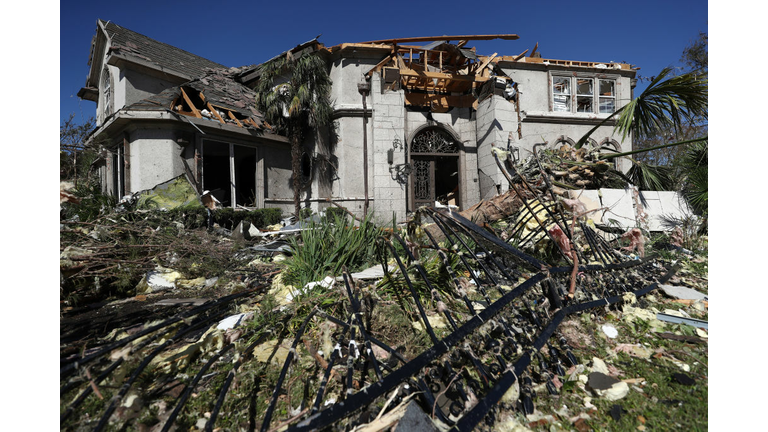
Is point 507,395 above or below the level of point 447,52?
below

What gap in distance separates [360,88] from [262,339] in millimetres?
7737

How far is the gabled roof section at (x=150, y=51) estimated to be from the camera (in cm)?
796

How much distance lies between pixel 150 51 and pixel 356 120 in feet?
20.5

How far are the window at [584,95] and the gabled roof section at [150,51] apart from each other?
11.9 metres

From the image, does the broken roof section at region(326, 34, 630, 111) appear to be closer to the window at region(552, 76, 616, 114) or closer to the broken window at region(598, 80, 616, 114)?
the window at region(552, 76, 616, 114)

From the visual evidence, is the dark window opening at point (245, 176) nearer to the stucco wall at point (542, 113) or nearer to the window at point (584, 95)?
the stucco wall at point (542, 113)

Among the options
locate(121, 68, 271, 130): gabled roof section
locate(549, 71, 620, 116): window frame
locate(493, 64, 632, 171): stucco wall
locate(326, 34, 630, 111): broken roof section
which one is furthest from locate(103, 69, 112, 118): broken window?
locate(549, 71, 620, 116): window frame

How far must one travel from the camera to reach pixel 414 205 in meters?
8.93

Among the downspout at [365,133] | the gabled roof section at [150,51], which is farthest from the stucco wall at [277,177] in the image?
the gabled roof section at [150,51]

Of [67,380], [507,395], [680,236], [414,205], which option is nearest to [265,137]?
[414,205]

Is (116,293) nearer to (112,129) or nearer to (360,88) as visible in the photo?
(112,129)

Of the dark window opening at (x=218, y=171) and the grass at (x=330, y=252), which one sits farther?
the dark window opening at (x=218, y=171)

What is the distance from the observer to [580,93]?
11320mm

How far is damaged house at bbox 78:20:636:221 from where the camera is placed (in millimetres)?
7879
